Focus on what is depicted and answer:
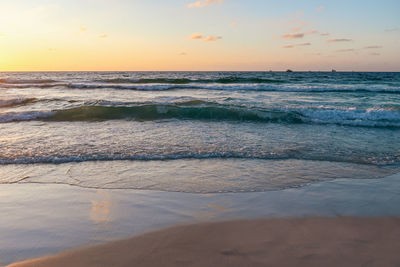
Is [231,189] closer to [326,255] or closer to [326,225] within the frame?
[326,225]

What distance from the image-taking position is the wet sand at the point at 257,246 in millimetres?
2564

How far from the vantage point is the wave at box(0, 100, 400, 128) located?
11.4 metres

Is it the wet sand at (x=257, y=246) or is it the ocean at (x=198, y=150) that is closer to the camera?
the wet sand at (x=257, y=246)

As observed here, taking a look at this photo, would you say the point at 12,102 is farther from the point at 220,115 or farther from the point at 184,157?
the point at 184,157

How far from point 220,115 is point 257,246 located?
9.97 metres

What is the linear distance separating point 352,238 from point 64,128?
9030 mm

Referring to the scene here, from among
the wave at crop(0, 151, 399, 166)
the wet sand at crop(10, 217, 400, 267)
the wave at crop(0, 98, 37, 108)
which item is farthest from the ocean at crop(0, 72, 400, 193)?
the wave at crop(0, 98, 37, 108)

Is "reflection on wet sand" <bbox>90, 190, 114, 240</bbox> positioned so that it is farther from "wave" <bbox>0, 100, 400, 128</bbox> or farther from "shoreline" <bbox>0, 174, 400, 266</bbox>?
"wave" <bbox>0, 100, 400, 128</bbox>

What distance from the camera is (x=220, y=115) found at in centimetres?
1257

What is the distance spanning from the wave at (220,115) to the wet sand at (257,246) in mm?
8348

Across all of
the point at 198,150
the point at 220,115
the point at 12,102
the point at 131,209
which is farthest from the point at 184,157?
the point at 12,102

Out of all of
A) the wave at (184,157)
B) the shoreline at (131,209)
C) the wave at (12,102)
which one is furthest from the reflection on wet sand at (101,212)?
the wave at (12,102)

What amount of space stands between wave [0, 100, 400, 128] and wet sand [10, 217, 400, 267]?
8.35 m

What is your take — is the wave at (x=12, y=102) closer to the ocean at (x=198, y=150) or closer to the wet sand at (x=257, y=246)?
the ocean at (x=198, y=150)
